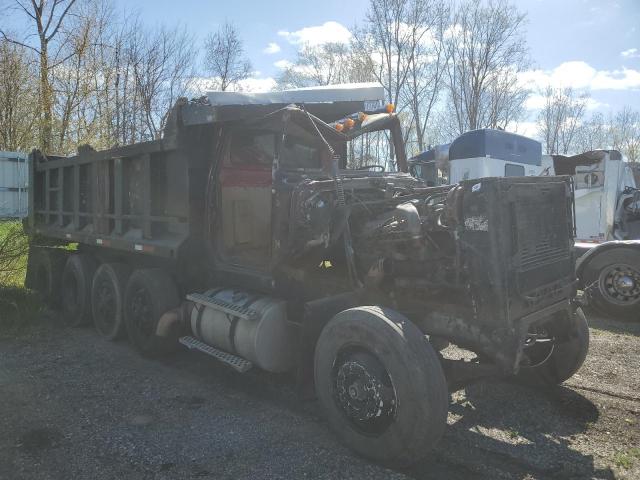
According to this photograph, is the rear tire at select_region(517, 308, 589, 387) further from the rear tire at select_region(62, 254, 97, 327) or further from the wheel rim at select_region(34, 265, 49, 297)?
the wheel rim at select_region(34, 265, 49, 297)

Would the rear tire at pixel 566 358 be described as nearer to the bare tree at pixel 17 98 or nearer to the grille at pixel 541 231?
the grille at pixel 541 231

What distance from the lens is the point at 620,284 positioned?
7.03m

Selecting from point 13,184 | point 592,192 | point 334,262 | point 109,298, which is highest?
point 13,184

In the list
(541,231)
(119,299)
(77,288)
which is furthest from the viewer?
(77,288)

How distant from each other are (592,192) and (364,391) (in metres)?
9.32

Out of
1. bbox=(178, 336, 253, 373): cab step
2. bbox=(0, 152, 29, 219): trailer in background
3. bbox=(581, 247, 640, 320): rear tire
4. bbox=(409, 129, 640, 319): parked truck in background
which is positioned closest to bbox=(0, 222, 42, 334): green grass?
bbox=(178, 336, 253, 373): cab step

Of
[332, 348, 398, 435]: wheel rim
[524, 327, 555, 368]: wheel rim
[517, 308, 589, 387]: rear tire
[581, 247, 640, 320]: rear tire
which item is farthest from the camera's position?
[581, 247, 640, 320]: rear tire

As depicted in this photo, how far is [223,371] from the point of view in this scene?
5.28 meters

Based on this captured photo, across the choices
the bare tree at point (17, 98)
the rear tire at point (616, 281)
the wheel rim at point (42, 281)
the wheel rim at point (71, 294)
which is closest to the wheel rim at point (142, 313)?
the wheel rim at point (71, 294)

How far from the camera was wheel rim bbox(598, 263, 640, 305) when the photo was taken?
6934mm

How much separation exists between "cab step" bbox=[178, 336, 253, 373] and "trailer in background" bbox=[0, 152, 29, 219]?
1424 centimetres

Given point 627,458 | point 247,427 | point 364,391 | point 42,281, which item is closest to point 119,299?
point 42,281

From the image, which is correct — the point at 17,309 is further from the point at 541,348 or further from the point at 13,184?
the point at 13,184

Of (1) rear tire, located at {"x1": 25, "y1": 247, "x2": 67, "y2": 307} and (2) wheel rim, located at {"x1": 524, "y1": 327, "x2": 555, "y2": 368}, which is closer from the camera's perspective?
(2) wheel rim, located at {"x1": 524, "y1": 327, "x2": 555, "y2": 368}
